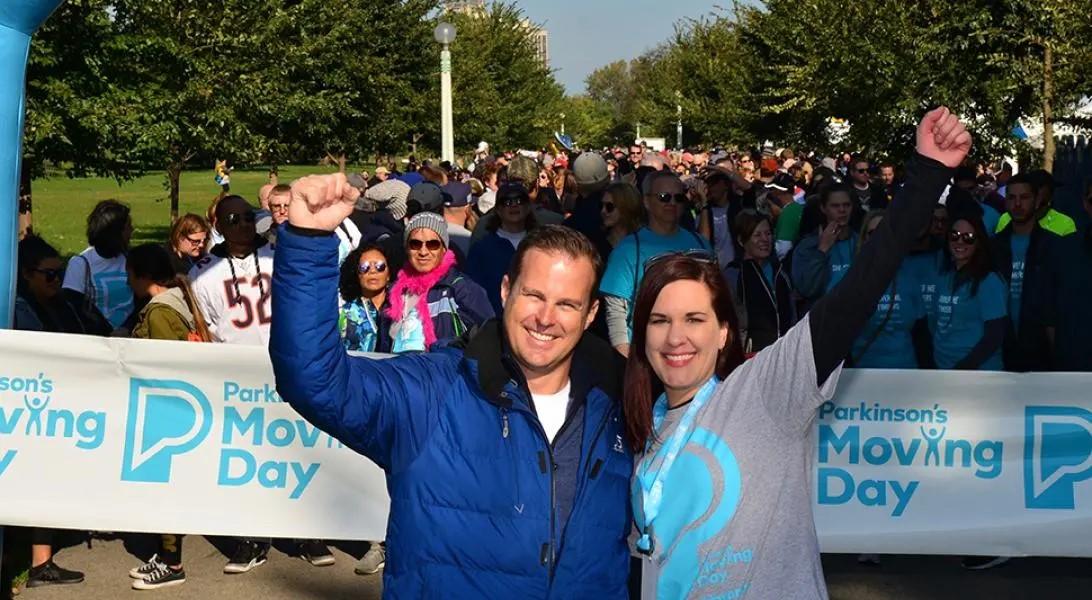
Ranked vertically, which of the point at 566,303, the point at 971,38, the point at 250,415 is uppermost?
the point at 971,38

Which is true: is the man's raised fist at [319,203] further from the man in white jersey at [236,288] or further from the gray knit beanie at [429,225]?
the man in white jersey at [236,288]

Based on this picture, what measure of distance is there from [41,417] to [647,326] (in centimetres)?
441

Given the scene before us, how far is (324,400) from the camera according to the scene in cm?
302

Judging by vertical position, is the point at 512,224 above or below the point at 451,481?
above

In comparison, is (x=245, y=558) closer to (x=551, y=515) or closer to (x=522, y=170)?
(x=551, y=515)

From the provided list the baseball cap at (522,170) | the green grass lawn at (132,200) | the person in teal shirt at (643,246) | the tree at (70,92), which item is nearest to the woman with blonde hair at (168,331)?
the person in teal shirt at (643,246)

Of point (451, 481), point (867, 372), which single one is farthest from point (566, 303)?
point (867, 372)

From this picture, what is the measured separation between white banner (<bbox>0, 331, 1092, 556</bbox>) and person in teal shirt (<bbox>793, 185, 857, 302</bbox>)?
202 centimetres

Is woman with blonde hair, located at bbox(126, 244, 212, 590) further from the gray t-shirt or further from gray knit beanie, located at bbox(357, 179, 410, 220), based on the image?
gray knit beanie, located at bbox(357, 179, 410, 220)

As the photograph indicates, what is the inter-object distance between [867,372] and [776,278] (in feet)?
7.01

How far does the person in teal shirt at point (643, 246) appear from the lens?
7.91m

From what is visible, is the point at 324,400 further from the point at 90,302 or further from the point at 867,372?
the point at 90,302

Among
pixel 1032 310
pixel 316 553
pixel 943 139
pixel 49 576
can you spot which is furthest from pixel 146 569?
pixel 1032 310

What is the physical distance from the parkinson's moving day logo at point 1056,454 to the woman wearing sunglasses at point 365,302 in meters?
3.25
